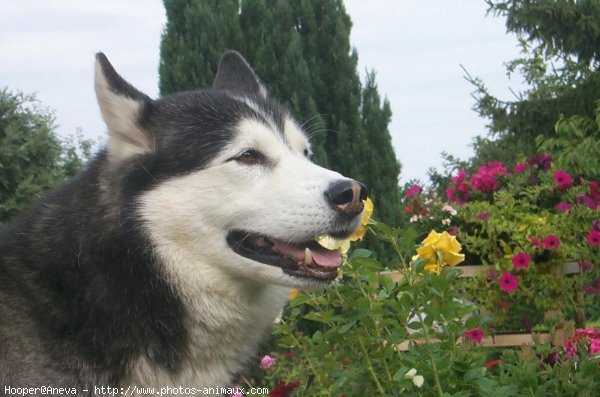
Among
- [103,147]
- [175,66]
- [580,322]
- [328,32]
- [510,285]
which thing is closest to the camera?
[103,147]

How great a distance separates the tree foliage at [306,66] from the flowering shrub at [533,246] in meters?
2.41

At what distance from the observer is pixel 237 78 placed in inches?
154

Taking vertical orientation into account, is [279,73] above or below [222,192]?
above

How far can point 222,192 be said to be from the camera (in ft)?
9.98

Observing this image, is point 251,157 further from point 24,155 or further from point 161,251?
point 24,155

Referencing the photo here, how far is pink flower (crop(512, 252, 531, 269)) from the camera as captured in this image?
595cm

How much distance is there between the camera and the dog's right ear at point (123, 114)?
313 cm

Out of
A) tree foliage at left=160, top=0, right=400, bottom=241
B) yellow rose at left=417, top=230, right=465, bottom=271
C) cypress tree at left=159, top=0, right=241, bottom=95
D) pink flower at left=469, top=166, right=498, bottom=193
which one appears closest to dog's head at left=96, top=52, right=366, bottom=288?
yellow rose at left=417, top=230, right=465, bottom=271

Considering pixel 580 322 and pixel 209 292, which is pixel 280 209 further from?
pixel 580 322

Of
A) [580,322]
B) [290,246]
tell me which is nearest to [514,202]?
[580,322]

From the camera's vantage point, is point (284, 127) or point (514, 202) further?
point (514, 202)

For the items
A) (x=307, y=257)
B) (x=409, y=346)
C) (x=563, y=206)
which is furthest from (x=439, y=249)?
(x=563, y=206)

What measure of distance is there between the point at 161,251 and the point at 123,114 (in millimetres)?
576

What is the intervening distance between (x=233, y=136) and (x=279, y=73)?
19.9 ft
